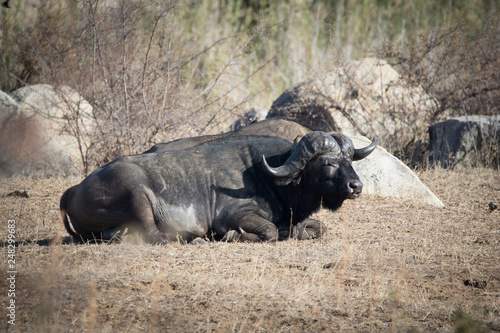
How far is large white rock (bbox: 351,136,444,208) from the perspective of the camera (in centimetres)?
890

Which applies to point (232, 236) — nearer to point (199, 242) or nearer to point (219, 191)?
point (199, 242)

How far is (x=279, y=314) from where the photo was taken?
399cm

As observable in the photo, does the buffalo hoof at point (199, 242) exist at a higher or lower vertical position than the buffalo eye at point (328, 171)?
lower

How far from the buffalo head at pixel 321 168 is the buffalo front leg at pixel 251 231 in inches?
23.7

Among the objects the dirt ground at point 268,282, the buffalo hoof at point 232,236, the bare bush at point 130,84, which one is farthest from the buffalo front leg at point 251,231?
the bare bush at point 130,84

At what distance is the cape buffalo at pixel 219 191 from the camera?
6383 millimetres

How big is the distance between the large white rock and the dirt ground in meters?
1.37

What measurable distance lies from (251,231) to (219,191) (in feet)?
2.20

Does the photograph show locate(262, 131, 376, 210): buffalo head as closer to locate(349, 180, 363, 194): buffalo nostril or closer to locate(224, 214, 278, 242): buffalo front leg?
locate(349, 180, 363, 194): buffalo nostril

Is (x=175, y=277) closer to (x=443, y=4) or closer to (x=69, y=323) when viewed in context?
(x=69, y=323)

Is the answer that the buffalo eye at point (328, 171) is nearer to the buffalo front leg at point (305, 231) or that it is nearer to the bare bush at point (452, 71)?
the buffalo front leg at point (305, 231)

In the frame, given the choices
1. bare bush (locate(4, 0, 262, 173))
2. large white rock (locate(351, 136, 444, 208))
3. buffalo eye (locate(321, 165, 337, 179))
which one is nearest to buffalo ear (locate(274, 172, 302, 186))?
buffalo eye (locate(321, 165, 337, 179))

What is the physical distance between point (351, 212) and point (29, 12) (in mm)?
10100

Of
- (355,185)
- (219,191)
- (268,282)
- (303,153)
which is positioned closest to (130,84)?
(219,191)
